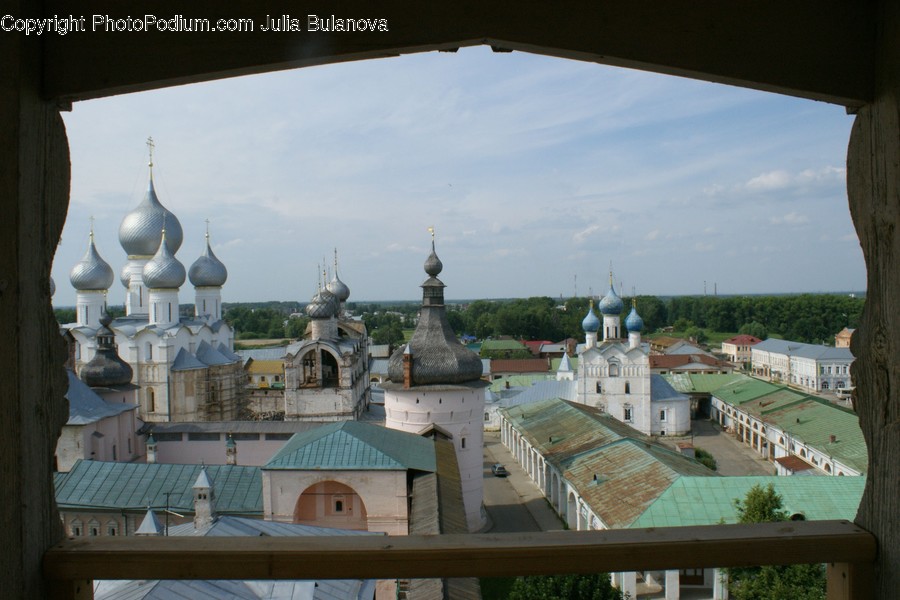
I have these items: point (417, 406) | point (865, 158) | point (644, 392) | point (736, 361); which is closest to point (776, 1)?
point (865, 158)

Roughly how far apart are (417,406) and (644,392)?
17069 mm

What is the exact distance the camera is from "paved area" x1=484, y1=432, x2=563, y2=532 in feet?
62.4

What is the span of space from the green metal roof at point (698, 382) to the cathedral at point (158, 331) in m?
24.6

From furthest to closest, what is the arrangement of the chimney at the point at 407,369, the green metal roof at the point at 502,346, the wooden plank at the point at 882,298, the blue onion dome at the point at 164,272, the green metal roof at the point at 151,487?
the green metal roof at the point at 502,346 → the blue onion dome at the point at 164,272 → the chimney at the point at 407,369 → the green metal roof at the point at 151,487 → the wooden plank at the point at 882,298

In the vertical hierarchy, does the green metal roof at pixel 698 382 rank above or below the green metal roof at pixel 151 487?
below

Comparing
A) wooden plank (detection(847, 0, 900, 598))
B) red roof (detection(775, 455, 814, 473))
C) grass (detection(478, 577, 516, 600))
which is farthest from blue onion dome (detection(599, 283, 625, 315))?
wooden plank (detection(847, 0, 900, 598))

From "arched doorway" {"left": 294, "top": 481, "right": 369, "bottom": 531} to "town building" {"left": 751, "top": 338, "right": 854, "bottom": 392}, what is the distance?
120 ft

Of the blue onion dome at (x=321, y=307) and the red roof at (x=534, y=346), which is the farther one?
the red roof at (x=534, y=346)

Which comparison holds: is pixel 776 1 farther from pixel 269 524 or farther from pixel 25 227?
pixel 269 524

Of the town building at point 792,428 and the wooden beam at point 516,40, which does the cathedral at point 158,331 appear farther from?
the wooden beam at point 516,40

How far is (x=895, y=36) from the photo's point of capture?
1.56 m

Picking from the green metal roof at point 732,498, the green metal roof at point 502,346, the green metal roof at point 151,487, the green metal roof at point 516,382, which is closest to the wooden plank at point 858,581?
the green metal roof at point 732,498

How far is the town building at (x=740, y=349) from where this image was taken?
62.5 meters

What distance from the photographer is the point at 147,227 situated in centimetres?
3012
